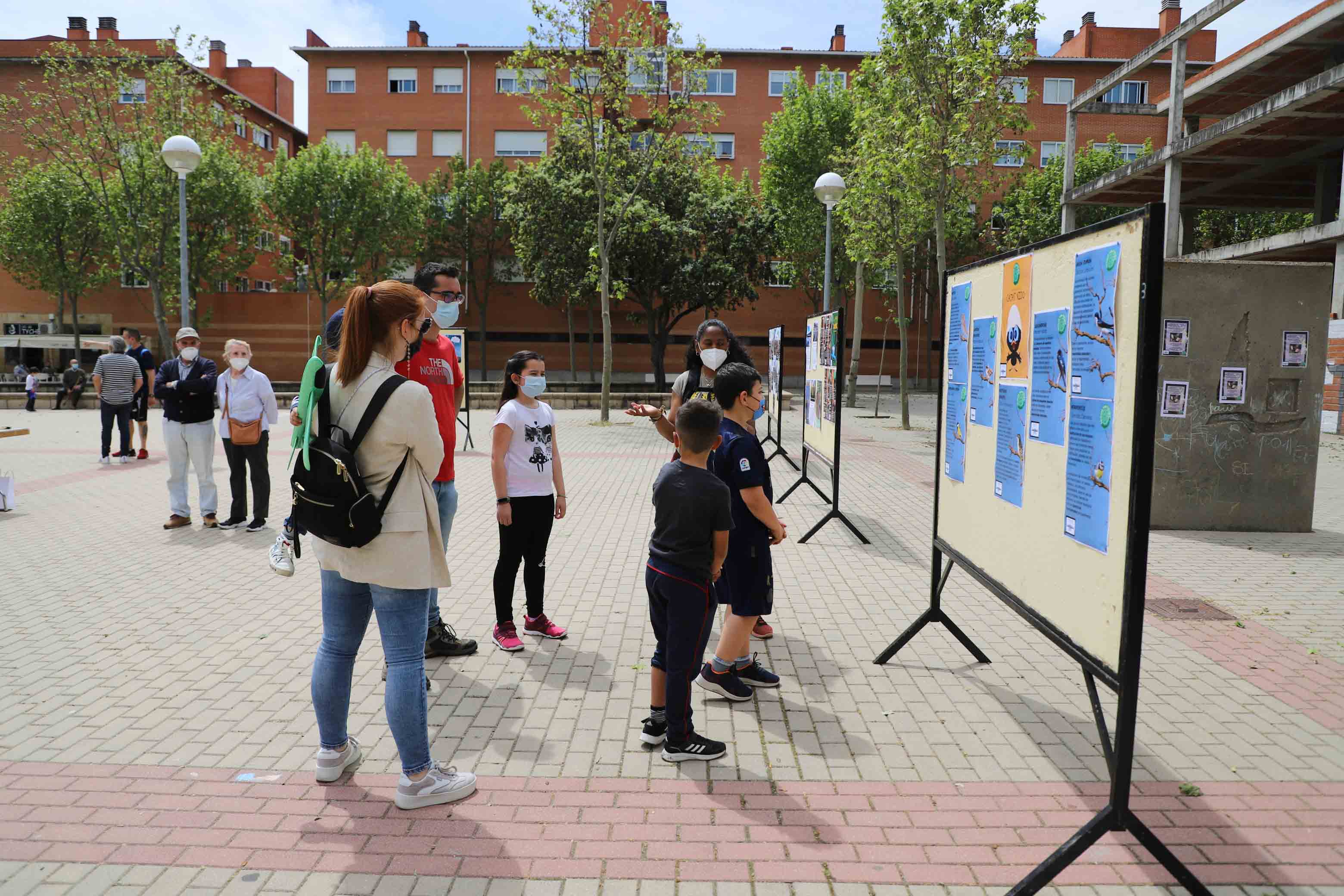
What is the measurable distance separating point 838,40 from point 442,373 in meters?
53.8

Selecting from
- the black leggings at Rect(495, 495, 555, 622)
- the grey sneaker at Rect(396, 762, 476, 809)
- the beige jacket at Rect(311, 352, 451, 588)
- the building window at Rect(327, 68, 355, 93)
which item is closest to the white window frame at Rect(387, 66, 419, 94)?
the building window at Rect(327, 68, 355, 93)

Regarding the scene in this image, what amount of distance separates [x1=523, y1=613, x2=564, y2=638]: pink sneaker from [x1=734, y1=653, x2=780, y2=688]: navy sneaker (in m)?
1.28

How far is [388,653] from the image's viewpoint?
3283 millimetres

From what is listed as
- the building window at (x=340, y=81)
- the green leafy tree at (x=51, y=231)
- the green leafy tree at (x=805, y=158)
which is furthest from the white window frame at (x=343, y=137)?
the green leafy tree at (x=805, y=158)

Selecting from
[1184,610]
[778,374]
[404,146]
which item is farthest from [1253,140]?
[404,146]

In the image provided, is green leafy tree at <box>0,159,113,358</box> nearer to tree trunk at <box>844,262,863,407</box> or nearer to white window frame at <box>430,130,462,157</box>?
white window frame at <box>430,130,462,157</box>

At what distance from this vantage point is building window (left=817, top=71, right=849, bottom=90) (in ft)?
118

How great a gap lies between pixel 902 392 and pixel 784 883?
19.1 meters

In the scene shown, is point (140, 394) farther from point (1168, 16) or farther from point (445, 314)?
point (1168, 16)

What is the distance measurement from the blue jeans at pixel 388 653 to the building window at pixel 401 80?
50336 millimetres

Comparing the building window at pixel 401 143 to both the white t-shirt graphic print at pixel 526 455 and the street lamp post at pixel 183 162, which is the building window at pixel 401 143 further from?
the white t-shirt graphic print at pixel 526 455

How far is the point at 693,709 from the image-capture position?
4367mm

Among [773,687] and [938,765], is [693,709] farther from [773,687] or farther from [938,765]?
[938,765]

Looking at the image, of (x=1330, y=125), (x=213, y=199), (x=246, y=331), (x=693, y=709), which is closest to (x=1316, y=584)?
(x=693, y=709)
